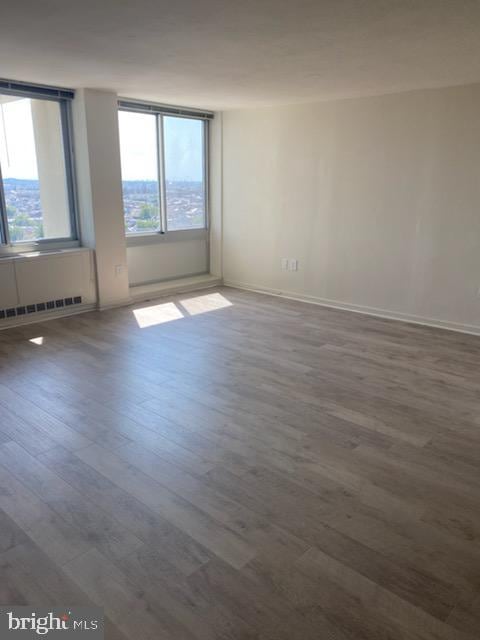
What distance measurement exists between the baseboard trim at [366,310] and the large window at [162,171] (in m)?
1.19

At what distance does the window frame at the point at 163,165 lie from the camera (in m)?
5.55

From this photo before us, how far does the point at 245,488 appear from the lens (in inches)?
89.4

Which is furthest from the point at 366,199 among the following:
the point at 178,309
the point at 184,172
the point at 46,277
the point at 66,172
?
the point at 46,277

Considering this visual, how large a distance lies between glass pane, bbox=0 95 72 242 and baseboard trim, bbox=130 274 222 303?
1.09 meters

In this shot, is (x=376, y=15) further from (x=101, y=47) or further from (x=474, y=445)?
(x=474, y=445)

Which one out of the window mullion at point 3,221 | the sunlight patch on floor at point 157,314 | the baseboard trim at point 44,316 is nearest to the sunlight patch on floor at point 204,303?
the sunlight patch on floor at point 157,314

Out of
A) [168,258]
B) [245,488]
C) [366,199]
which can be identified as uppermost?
[366,199]

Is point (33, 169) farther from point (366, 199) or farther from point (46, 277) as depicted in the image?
point (366, 199)

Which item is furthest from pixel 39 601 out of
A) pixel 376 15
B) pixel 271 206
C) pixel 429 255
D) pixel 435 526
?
pixel 271 206

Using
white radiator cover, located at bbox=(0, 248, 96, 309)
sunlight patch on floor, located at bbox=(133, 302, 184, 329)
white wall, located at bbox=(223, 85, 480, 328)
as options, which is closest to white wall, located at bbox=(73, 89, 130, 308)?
white radiator cover, located at bbox=(0, 248, 96, 309)

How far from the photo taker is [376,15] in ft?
7.90

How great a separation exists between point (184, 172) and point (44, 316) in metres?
2.71

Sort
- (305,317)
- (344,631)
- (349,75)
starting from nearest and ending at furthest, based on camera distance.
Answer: (344,631), (349,75), (305,317)

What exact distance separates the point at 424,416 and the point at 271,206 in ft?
12.1
